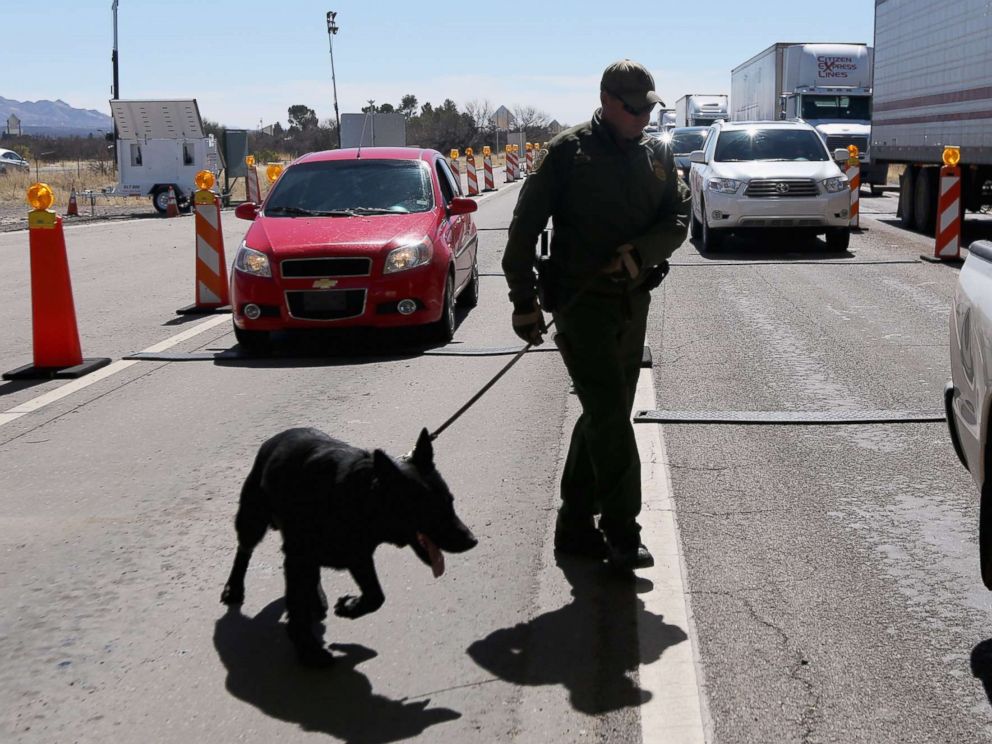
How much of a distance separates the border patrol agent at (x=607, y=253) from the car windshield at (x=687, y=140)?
98.5 feet

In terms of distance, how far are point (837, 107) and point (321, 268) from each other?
27881mm

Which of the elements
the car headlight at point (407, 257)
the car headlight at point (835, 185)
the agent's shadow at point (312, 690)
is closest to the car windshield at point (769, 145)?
the car headlight at point (835, 185)

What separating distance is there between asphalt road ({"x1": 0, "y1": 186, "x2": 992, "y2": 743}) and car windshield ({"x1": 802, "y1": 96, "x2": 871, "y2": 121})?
2660 centimetres

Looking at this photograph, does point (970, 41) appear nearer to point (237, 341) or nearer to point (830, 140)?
point (237, 341)

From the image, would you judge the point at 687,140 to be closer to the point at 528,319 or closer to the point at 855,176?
the point at 855,176

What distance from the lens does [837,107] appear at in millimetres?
35406

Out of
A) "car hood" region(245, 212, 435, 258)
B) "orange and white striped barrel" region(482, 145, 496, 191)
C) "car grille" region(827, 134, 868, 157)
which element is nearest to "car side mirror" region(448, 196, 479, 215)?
"car hood" region(245, 212, 435, 258)

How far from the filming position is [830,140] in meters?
34.0

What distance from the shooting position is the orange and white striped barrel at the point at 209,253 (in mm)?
12469

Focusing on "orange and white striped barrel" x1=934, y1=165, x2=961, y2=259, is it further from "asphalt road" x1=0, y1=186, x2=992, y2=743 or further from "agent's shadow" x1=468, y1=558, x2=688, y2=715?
"agent's shadow" x1=468, y1=558, x2=688, y2=715

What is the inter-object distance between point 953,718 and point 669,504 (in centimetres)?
230

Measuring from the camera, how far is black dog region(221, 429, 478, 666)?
155 inches

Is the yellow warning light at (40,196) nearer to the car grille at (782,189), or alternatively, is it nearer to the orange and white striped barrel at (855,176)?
the car grille at (782,189)

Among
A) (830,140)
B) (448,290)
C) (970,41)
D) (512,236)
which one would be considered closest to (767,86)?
(830,140)
